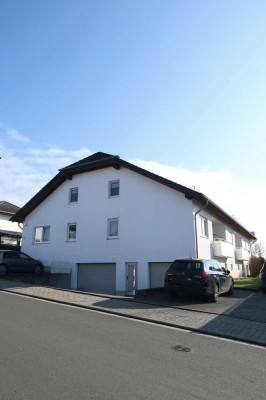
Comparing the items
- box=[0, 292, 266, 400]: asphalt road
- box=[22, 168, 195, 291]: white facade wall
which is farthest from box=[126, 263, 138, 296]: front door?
box=[0, 292, 266, 400]: asphalt road

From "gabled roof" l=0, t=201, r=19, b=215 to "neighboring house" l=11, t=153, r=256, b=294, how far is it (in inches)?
432

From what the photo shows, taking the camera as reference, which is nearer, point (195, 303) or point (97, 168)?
point (195, 303)

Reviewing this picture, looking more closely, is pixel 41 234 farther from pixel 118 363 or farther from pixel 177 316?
pixel 118 363

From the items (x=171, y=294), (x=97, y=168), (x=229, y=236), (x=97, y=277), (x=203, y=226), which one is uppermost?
(x=97, y=168)

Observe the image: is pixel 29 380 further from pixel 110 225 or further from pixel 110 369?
pixel 110 225

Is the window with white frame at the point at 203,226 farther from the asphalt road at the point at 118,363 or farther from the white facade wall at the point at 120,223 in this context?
the asphalt road at the point at 118,363

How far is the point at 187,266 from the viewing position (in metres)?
14.4

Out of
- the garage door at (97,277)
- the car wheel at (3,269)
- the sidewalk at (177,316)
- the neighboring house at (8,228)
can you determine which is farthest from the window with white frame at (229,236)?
the neighboring house at (8,228)

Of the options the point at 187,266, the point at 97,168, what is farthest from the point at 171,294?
the point at 97,168

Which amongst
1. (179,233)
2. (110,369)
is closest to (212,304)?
(179,233)

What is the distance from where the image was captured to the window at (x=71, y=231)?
2472 cm

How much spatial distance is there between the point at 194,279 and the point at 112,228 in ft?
31.8

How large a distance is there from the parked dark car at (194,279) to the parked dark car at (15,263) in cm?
1175

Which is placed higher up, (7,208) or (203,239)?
(7,208)
